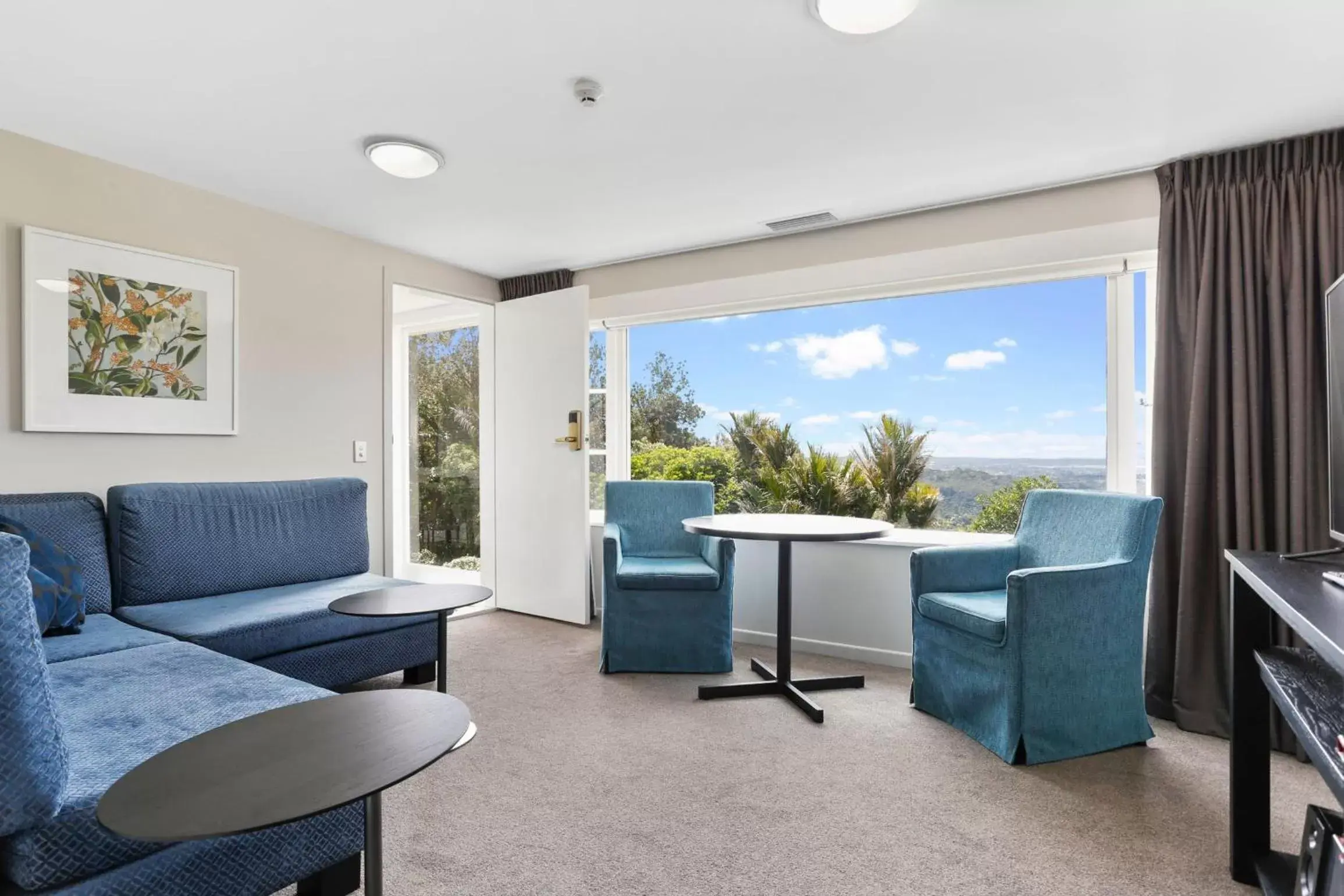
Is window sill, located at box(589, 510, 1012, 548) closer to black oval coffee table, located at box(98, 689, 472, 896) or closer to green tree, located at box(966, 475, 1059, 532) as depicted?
green tree, located at box(966, 475, 1059, 532)

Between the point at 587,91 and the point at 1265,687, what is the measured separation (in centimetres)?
245

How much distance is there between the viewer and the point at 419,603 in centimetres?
246

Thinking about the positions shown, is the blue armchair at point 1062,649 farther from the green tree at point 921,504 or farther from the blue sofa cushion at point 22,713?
the blue sofa cushion at point 22,713

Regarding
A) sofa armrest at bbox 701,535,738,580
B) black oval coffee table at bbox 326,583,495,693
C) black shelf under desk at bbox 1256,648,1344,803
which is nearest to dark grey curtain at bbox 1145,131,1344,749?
black shelf under desk at bbox 1256,648,1344,803

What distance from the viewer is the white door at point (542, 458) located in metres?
4.10

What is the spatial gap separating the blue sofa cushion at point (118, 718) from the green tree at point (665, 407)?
9.52ft

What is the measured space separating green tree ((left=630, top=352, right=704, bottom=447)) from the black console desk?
10.5ft

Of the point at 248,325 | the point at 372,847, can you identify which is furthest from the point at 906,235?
the point at 372,847

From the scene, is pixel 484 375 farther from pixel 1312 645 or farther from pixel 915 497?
pixel 1312 645

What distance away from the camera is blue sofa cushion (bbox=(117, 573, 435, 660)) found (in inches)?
95.2

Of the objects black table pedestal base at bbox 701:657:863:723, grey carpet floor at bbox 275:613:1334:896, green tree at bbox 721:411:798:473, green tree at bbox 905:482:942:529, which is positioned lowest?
grey carpet floor at bbox 275:613:1334:896

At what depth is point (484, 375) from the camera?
4.71 m

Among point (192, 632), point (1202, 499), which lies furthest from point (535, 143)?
point (1202, 499)

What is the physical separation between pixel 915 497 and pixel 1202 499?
137 cm
